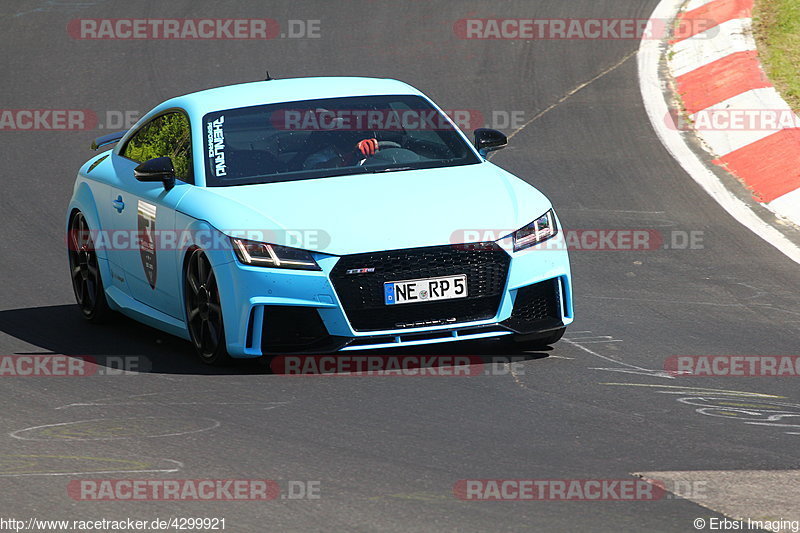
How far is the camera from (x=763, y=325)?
848cm

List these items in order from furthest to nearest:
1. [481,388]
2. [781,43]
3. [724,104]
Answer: [781,43] → [724,104] → [481,388]

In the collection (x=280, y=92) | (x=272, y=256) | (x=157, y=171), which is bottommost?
(x=272, y=256)

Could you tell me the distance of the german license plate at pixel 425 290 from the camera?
23.9 ft

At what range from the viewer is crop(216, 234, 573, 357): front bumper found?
7.21m

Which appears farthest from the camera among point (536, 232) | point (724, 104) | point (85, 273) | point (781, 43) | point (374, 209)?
point (781, 43)

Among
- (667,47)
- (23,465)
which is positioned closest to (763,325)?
(23,465)

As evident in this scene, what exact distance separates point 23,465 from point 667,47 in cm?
1092

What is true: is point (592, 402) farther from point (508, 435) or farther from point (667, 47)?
point (667, 47)

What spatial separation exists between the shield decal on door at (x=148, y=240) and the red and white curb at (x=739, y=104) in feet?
16.1

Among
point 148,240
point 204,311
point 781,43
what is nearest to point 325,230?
point 204,311

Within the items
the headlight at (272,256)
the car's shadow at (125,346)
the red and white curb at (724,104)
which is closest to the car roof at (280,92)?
the car's shadow at (125,346)

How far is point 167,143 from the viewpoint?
29.0ft

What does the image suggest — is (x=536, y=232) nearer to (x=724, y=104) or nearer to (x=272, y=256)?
(x=272, y=256)

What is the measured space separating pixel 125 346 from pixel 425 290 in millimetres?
2165
